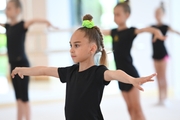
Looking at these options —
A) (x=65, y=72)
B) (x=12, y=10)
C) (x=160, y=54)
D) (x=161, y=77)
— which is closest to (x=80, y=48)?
(x=65, y=72)

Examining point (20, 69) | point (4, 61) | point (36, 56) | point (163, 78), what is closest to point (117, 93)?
point (163, 78)

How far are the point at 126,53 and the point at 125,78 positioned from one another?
151 cm

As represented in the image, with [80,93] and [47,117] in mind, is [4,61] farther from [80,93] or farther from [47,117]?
[80,93]

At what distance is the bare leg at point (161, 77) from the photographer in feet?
14.6

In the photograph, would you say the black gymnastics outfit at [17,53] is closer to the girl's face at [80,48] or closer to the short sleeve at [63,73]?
the short sleeve at [63,73]

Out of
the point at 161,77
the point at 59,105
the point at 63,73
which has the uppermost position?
the point at 63,73

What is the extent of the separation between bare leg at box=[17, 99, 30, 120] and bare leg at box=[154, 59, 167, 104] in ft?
5.63

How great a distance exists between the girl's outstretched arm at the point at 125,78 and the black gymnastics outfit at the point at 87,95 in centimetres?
5

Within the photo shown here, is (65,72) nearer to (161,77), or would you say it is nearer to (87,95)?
(87,95)

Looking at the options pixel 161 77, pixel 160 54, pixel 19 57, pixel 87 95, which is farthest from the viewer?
pixel 161 77

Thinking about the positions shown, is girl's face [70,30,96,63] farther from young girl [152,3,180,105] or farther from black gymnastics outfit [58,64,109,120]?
young girl [152,3,180,105]

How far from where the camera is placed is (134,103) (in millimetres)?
3168

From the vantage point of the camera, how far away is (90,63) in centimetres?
204

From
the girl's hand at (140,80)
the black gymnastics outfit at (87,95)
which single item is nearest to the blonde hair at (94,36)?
the black gymnastics outfit at (87,95)
